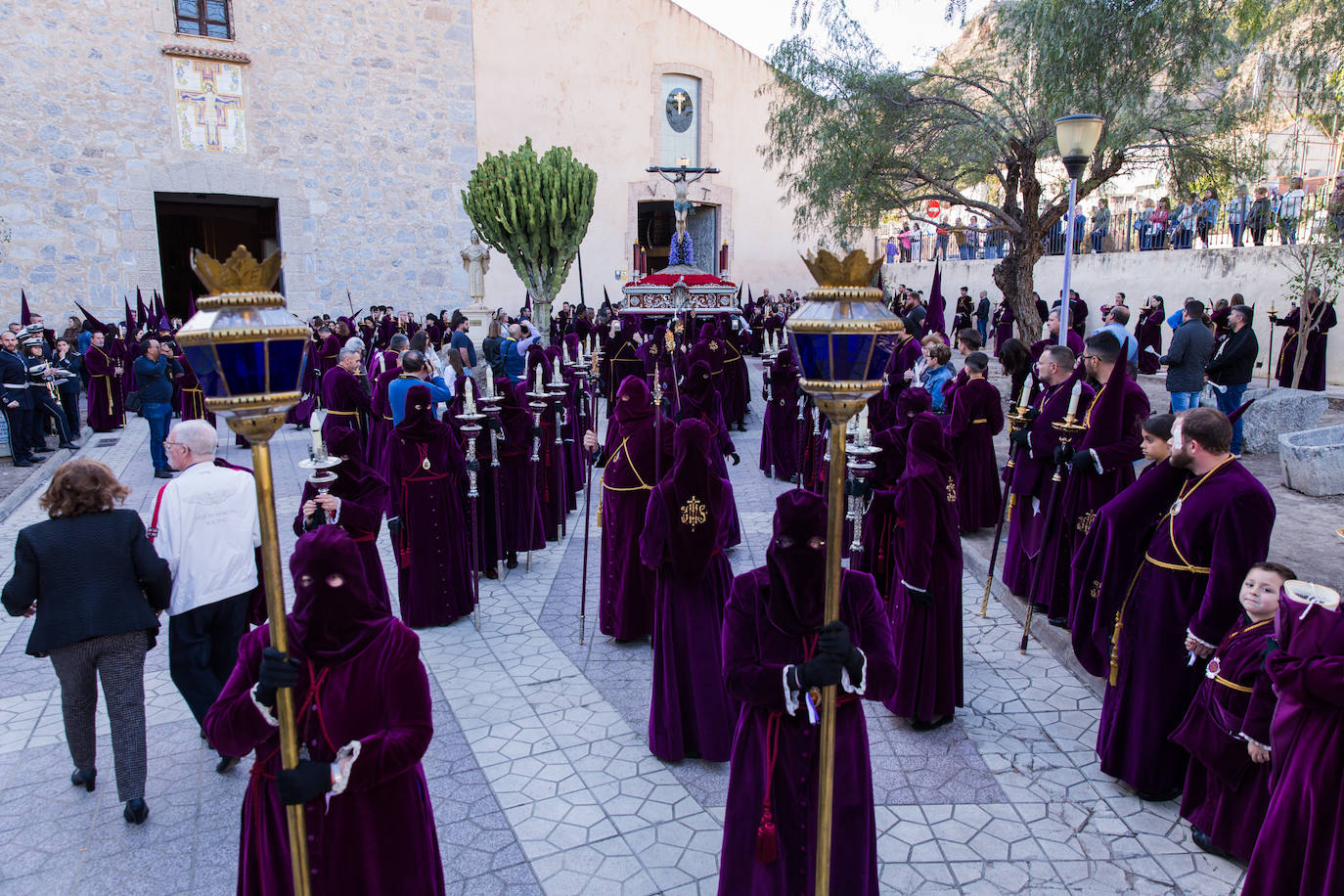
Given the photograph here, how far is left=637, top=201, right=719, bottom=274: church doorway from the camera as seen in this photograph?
101ft

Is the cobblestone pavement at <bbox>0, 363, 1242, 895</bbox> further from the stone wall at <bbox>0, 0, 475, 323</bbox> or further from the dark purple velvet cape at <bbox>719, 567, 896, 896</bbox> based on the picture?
the stone wall at <bbox>0, 0, 475, 323</bbox>

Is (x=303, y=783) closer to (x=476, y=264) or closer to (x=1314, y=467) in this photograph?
(x=1314, y=467)

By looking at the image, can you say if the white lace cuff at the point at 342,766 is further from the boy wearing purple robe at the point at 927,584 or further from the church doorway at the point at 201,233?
the church doorway at the point at 201,233

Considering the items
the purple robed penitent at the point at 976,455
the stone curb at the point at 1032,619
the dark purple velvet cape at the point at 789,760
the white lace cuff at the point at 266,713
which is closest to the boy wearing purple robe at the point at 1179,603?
the stone curb at the point at 1032,619

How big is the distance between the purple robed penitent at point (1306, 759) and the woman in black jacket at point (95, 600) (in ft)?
15.9

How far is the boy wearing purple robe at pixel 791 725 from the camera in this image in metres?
3.09

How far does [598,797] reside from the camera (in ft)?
15.0

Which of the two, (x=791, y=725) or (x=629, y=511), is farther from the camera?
(x=629, y=511)

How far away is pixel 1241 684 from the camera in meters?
3.69

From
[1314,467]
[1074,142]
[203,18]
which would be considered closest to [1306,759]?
[1074,142]

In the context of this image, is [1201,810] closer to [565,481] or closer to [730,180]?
[565,481]

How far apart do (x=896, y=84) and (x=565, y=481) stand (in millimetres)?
10610

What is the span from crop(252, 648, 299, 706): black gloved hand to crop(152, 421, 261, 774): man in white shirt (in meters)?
2.32

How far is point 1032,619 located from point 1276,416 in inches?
279
